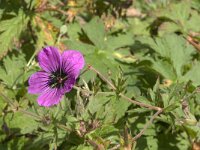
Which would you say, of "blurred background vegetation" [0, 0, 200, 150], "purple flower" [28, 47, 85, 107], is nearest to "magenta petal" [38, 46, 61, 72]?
"purple flower" [28, 47, 85, 107]

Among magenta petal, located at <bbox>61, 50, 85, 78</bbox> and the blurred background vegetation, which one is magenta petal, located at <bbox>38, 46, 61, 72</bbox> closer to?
magenta petal, located at <bbox>61, 50, 85, 78</bbox>

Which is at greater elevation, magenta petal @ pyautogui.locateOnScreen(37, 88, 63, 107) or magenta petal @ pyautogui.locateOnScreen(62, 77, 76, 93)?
magenta petal @ pyautogui.locateOnScreen(62, 77, 76, 93)

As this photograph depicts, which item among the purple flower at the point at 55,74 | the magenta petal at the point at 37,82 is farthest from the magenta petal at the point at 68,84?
the magenta petal at the point at 37,82

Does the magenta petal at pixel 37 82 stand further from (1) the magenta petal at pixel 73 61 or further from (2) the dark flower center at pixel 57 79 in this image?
(1) the magenta petal at pixel 73 61

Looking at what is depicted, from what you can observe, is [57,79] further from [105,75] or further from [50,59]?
[105,75]

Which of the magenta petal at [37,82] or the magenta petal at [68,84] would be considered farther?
the magenta petal at [37,82]

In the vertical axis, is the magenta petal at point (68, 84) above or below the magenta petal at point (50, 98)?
above

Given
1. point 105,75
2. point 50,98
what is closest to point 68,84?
point 50,98
